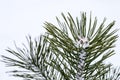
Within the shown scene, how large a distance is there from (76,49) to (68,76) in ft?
0.38

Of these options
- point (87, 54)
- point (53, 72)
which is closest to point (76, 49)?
point (87, 54)

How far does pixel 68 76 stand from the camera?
3.77ft

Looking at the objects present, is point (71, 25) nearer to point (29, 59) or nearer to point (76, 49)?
point (76, 49)

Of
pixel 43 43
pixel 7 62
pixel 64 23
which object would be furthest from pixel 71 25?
pixel 7 62

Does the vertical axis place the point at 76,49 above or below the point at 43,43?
below

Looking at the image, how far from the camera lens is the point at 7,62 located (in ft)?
4.25

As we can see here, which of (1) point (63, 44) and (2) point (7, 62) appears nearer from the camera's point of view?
(1) point (63, 44)

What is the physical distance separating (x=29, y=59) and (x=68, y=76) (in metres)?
0.23

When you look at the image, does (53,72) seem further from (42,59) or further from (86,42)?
(86,42)

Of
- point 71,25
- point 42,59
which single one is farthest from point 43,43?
point 71,25

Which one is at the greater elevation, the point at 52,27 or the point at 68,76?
the point at 52,27

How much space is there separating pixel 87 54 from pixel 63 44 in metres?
0.10

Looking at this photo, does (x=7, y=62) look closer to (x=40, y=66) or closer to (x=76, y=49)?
(x=40, y=66)

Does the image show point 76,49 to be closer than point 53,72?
Yes
